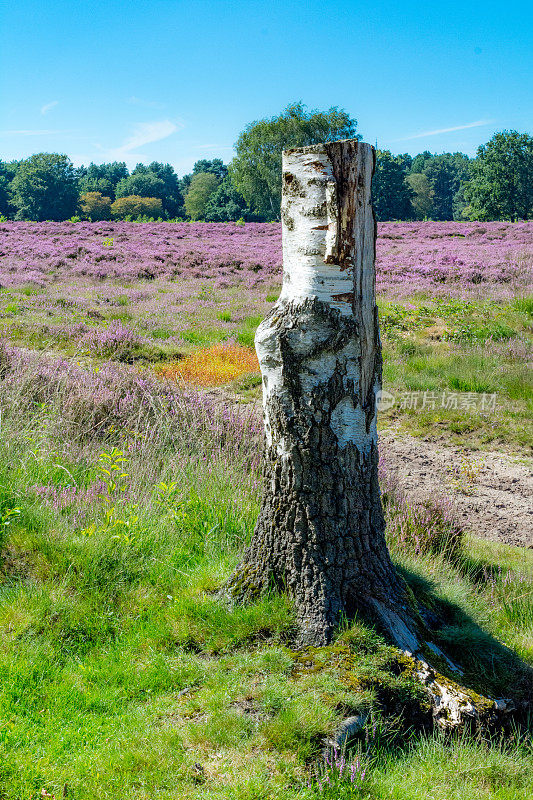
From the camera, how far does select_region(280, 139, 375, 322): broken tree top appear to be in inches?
98.5

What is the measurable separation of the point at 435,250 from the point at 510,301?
10.2 m

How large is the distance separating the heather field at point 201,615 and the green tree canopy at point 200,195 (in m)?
70.4

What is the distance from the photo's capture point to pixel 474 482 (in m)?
6.05

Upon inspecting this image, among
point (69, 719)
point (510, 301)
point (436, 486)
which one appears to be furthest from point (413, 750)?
point (510, 301)

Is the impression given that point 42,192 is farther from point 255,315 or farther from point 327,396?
point 327,396

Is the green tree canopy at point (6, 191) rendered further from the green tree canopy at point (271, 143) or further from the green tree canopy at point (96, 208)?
the green tree canopy at point (271, 143)

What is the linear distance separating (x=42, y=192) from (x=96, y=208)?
6.34 metres

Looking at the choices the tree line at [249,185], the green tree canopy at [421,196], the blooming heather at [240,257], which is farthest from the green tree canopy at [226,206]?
the blooming heather at [240,257]

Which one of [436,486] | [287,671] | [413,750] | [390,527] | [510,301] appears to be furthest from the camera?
[510,301]

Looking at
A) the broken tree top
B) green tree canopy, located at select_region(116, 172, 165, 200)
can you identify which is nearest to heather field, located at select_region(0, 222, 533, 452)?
the broken tree top

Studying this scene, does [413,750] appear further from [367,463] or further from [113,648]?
[113,648]

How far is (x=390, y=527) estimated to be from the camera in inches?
172

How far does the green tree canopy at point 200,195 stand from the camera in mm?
74000

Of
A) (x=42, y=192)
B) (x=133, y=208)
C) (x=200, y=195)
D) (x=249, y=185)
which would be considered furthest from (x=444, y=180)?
(x=42, y=192)
